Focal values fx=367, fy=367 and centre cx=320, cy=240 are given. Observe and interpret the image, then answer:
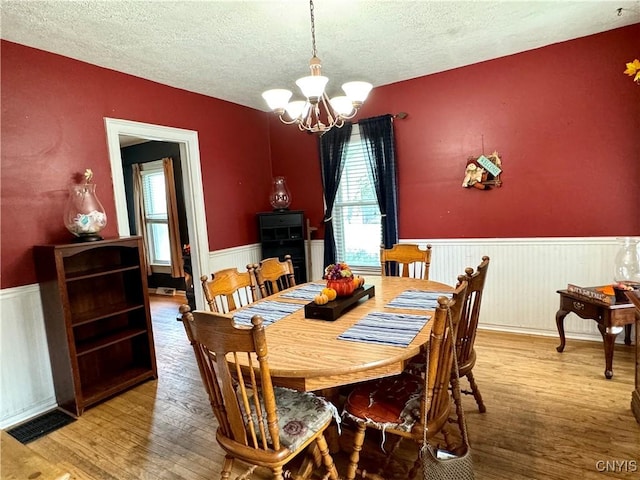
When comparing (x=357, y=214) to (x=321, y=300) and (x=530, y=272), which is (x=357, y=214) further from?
(x=321, y=300)

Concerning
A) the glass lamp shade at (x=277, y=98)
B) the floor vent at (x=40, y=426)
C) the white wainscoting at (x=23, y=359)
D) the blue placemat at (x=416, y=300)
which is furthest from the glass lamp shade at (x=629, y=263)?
the white wainscoting at (x=23, y=359)

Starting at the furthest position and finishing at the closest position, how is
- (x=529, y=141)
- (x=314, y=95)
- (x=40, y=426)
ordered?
(x=529, y=141), (x=40, y=426), (x=314, y=95)

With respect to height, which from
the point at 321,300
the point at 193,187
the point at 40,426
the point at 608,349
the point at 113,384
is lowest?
the point at 40,426

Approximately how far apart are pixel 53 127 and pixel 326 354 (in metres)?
2.66

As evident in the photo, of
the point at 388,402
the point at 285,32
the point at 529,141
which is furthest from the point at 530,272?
the point at 285,32

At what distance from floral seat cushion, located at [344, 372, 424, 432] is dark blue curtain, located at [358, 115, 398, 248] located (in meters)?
2.30

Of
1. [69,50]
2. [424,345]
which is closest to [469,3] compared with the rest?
[424,345]

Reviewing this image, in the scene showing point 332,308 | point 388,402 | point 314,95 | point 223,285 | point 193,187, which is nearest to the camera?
point 388,402

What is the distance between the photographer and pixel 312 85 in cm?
196

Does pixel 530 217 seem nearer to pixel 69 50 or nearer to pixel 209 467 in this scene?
pixel 209 467

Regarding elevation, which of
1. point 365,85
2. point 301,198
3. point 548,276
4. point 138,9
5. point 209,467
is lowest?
point 209,467

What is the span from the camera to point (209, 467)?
6.34 feet

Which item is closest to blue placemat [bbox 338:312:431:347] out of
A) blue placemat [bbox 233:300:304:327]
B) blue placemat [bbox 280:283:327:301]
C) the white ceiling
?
blue placemat [bbox 233:300:304:327]

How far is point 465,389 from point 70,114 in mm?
3531
